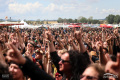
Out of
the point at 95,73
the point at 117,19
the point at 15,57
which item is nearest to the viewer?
the point at 95,73

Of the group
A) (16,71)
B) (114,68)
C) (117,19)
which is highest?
(117,19)

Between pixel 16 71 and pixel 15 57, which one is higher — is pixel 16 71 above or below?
below

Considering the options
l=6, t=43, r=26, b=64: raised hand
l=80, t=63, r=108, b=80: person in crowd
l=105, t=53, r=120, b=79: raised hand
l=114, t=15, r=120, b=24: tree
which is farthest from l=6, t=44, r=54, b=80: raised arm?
l=114, t=15, r=120, b=24: tree

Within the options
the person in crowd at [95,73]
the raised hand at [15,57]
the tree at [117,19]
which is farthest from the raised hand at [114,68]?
the tree at [117,19]

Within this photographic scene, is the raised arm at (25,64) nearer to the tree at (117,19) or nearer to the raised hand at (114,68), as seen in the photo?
the raised hand at (114,68)

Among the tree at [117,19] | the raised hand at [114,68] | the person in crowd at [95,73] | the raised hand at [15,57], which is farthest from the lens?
the tree at [117,19]

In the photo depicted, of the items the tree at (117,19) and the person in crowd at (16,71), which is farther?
the tree at (117,19)

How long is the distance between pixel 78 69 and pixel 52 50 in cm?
86

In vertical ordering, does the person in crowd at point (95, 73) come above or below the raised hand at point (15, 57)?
below

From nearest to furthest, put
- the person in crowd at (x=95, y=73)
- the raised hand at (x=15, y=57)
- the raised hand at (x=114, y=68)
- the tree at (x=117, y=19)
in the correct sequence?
the raised hand at (x=114, y=68) < the person in crowd at (x=95, y=73) < the raised hand at (x=15, y=57) < the tree at (x=117, y=19)

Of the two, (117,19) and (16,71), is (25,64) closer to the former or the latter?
(16,71)

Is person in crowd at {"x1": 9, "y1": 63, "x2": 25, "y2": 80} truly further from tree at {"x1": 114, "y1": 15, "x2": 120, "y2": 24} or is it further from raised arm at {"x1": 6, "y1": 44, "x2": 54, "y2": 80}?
tree at {"x1": 114, "y1": 15, "x2": 120, "y2": 24}

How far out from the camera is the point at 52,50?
3.54 m

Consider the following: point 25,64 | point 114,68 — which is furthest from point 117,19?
point 114,68
